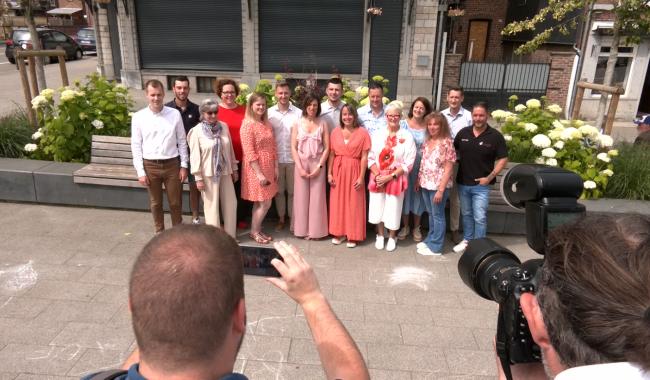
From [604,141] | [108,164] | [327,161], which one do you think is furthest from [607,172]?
[108,164]

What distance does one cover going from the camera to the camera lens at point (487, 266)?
156 cm

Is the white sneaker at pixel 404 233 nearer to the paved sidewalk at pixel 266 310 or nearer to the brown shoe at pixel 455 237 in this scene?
the paved sidewalk at pixel 266 310

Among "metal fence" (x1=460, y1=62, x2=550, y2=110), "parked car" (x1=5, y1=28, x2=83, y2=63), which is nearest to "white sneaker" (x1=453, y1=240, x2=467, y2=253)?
"metal fence" (x1=460, y1=62, x2=550, y2=110)

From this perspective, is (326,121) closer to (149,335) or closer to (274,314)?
(274,314)

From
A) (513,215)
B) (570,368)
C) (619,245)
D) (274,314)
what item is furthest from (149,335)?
(513,215)

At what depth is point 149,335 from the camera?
1135 millimetres

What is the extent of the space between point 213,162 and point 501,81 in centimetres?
1157

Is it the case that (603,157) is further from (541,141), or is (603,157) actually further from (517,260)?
(517,260)

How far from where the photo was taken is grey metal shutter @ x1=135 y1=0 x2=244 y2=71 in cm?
1546

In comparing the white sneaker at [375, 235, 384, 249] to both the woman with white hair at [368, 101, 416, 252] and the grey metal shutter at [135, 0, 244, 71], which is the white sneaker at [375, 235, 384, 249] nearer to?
the woman with white hair at [368, 101, 416, 252]

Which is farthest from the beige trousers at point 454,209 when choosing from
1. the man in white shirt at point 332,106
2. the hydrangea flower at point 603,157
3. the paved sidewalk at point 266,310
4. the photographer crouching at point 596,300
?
the photographer crouching at point 596,300

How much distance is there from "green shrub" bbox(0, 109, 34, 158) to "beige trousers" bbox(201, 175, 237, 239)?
335 cm

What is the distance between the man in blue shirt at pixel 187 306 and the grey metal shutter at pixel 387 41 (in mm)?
14644

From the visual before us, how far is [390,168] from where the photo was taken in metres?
5.13
